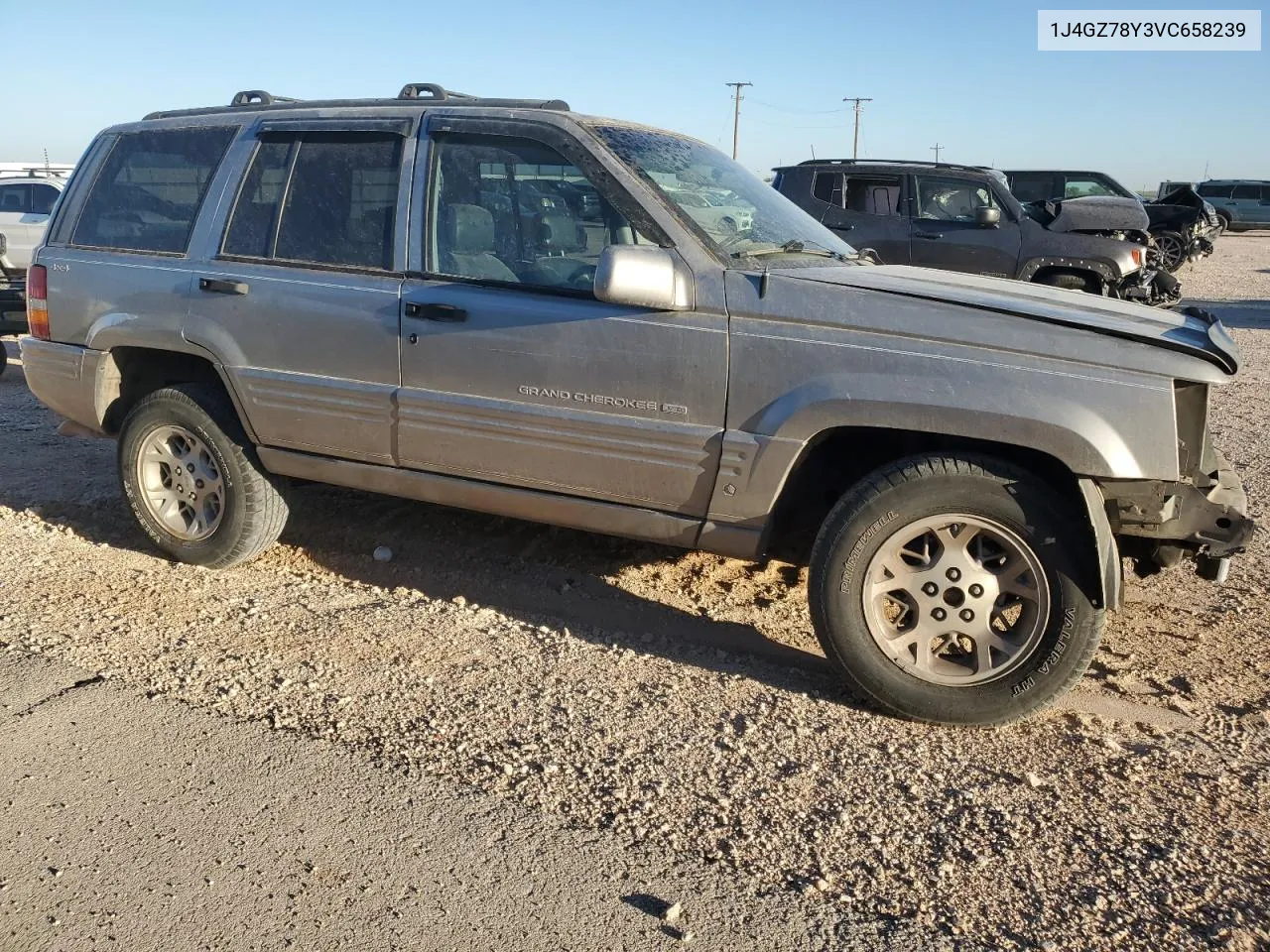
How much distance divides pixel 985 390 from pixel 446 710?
1.98m

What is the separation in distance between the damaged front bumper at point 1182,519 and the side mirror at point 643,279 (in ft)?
4.84

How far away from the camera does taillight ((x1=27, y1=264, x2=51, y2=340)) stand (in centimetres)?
508

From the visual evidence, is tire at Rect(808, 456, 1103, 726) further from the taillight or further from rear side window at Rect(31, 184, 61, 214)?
rear side window at Rect(31, 184, 61, 214)

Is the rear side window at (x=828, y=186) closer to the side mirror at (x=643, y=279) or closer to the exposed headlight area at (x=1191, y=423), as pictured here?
the side mirror at (x=643, y=279)

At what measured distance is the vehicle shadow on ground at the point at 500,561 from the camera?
13.7ft

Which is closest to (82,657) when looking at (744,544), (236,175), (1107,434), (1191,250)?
(236,175)

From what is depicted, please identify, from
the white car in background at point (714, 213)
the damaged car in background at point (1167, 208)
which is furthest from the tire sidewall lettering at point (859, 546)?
the damaged car in background at point (1167, 208)

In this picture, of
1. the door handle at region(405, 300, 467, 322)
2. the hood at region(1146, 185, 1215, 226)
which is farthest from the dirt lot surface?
the hood at region(1146, 185, 1215, 226)

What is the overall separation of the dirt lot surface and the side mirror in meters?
1.30

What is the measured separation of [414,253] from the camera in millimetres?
4230

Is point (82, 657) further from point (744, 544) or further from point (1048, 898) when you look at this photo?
point (1048, 898)

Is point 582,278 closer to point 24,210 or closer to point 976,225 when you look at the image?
point 976,225

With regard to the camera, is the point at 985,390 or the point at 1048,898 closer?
the point at 1048,898

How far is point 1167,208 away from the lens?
20625mm
